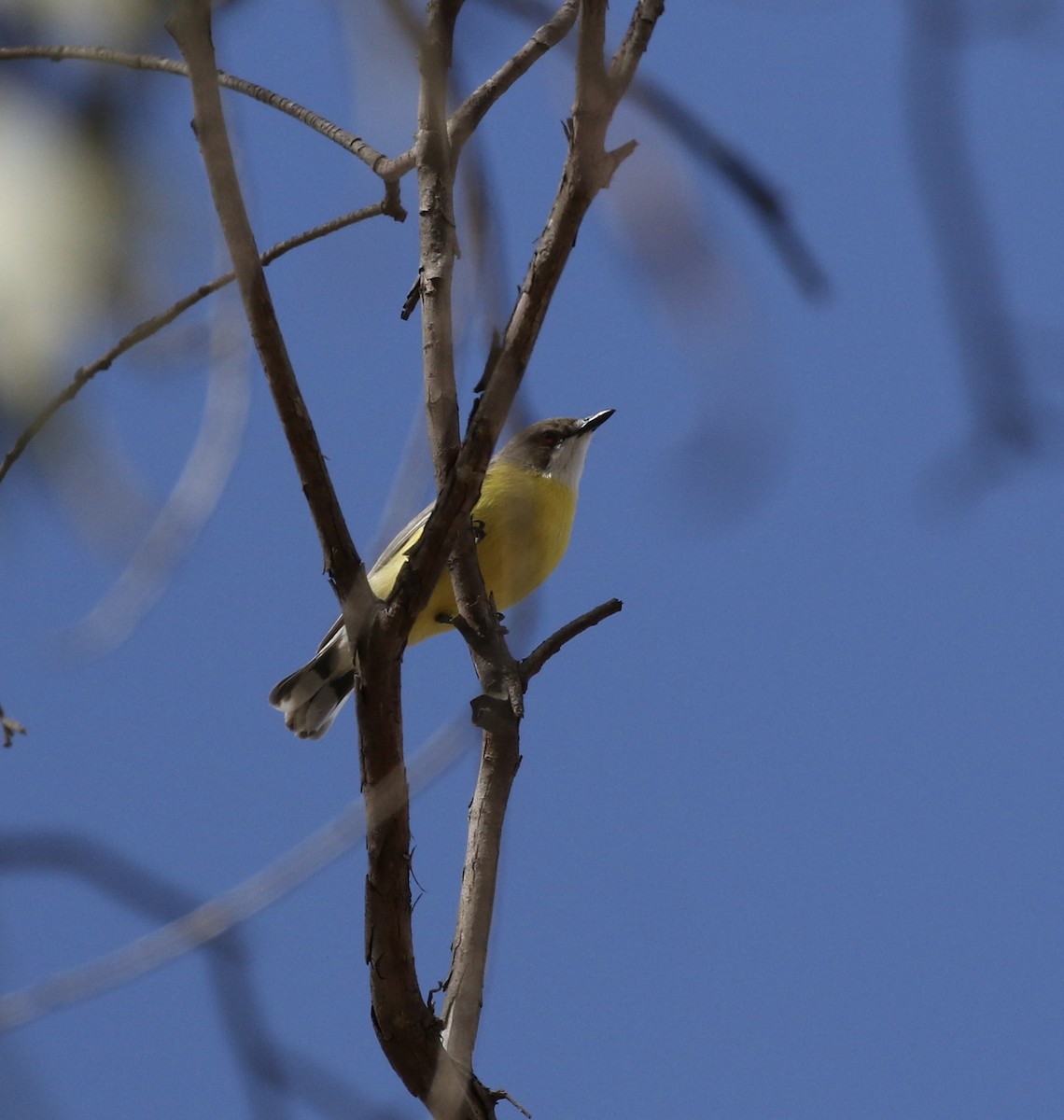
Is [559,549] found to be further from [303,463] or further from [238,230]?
[238,230]

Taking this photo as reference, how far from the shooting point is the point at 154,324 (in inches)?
94.9

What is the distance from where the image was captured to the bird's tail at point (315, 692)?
5992mm

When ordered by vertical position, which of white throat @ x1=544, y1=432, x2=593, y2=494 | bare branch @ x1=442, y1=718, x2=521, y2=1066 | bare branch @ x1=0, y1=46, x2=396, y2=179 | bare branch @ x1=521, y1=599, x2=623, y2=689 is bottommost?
bare branch @ x1=442, y1=718, x2=521, y2=1066

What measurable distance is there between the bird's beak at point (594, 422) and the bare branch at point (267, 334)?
4.01 m

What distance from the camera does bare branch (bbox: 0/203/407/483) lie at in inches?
89.9

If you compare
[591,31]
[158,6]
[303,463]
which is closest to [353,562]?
[303,463]

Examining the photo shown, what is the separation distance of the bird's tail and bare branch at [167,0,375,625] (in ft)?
11.0

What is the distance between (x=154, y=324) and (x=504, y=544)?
3.21m

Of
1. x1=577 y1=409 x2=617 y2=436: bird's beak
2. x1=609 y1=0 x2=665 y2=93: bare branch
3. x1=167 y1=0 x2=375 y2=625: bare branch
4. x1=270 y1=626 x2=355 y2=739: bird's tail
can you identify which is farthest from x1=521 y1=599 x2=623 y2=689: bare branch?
x1=577 y1=409 x2=617 y2=436: bird's beak

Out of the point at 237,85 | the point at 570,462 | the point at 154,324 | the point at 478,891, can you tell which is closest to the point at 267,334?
the point at 154,324

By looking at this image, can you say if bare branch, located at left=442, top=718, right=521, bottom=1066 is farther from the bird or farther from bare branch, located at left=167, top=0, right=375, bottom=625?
the bird

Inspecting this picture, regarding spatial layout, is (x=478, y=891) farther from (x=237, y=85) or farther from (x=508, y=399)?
(x=237, y=85)

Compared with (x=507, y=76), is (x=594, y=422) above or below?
above

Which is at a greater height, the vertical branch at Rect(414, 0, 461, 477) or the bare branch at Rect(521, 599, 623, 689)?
the vertical branch at Rect(414, 0, 461, 477)
